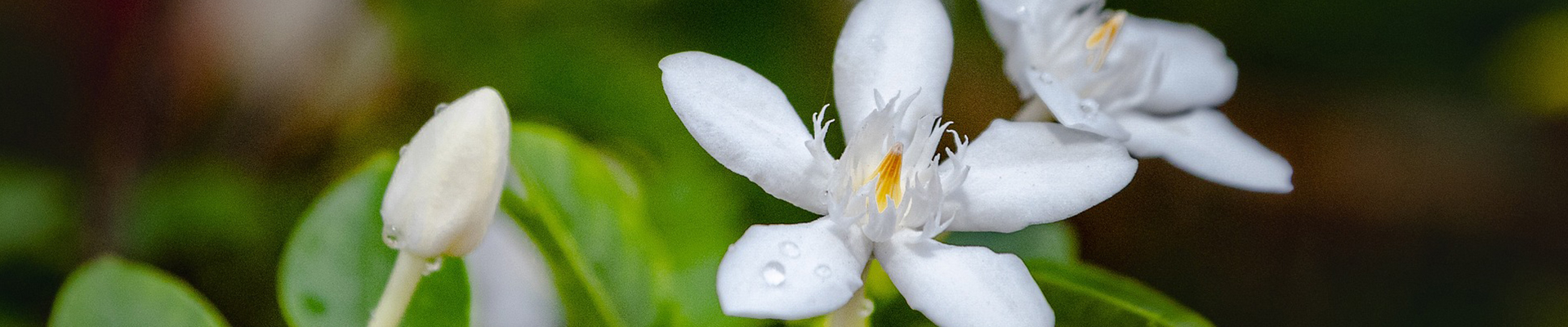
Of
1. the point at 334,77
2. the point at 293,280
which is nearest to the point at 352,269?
the point at 293,280

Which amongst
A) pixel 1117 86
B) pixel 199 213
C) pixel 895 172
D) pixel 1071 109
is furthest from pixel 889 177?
pixel 199 213

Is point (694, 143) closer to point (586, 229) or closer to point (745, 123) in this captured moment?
point (586, 229)

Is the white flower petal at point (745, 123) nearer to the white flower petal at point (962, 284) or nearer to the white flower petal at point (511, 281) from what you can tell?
the white flower petal at point (962, 284)

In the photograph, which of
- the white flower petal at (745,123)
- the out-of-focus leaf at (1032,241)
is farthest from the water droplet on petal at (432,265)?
the out-of-focus leaf at (1032,241)

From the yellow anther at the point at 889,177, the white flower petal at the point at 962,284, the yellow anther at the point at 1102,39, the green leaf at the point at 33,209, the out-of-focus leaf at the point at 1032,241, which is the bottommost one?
the green leaf at the point at 33,209

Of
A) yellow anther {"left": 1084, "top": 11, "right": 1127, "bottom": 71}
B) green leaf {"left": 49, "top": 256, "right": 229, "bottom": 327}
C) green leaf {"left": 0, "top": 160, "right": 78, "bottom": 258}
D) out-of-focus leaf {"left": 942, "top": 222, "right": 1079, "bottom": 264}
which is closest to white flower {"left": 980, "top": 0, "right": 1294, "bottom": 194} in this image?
yellow anther {"left": 1084, "top": 11, "right": 1127, "bottom": 71}

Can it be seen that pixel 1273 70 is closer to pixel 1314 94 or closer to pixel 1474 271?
pixel 1314 94

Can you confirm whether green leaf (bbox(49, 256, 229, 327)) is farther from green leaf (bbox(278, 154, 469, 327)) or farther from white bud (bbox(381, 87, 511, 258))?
white bud (bbox(381, 87, 511, 258))

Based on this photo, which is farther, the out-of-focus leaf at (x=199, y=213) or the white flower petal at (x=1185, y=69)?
the out-of-focus leaf at (x=199, y=213)
